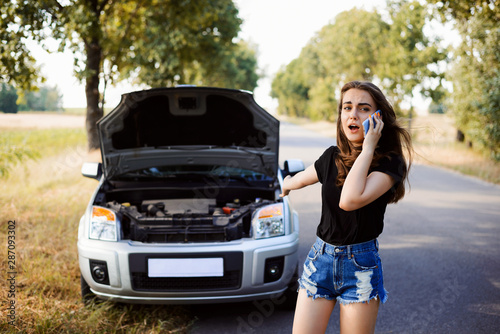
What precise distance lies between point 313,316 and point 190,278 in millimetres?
1540

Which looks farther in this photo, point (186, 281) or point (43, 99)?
point (43, 99)

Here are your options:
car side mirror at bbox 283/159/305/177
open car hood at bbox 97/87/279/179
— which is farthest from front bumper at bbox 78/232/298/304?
open car hood at bbox 97/87/279/179

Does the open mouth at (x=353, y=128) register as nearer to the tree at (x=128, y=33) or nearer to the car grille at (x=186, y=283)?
the car grille at (x=186, y=283)

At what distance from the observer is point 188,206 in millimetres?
4594

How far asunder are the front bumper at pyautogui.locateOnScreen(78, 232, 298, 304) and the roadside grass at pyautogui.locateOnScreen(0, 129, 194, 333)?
0.26m

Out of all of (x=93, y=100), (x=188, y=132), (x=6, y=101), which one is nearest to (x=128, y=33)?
(x=93, y=100)

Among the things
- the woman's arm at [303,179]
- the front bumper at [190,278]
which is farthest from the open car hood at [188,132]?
the woman's arm at [303,179]

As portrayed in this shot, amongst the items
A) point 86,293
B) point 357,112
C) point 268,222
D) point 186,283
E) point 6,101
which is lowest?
point 86,293

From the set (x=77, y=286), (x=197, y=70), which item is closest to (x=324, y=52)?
(x=197, y=70)

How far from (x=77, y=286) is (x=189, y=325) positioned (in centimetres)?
130

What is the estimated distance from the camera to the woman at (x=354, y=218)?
2.08 meters

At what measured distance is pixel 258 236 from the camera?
3.66m

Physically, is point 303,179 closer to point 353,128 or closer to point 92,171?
point 353,128

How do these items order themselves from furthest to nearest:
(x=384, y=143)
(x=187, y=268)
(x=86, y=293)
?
(x=86, y=293) < (x=187, y=268) < (x=384, y=143)
